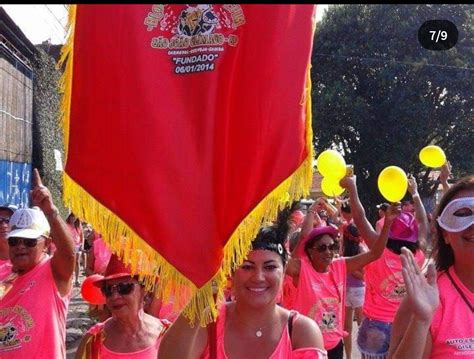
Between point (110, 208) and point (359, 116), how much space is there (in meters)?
26.9

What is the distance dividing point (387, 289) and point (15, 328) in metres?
3.82

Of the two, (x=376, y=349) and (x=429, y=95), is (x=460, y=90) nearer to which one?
(x=429, y=95)

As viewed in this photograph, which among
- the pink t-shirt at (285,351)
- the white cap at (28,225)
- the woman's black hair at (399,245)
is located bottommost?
the woman's black hair at (399,245)

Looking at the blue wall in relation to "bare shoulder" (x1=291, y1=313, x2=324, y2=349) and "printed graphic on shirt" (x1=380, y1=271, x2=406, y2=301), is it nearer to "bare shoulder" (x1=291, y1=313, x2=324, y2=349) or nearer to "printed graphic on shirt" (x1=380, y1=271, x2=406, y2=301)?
"printed graphic on shirt" (x1=380, y1=271, x2=406, y2=301)

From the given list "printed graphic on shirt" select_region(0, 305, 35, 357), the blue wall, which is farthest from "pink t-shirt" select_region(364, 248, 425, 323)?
the blue wall

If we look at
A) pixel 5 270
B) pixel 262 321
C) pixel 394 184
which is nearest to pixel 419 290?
pixel 262 321

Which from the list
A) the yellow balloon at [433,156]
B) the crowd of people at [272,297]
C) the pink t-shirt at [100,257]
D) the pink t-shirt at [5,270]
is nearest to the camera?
the crowd of people at [272,297]

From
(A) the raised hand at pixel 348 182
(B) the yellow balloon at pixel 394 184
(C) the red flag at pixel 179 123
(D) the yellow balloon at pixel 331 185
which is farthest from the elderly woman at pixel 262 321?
(B) the yellow balloon at pixel 394 184

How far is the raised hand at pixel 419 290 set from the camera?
2971 millimetres

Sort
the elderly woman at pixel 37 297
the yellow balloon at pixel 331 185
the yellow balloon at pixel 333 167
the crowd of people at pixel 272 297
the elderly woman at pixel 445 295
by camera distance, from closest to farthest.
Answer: the elderly woman at pixel 445 295, the crowd of people at pixel 272 297, the elderly woman at pixel 37 297, the yellow balloon at pixel 333 167, the yellow balloon at pixel 331 185

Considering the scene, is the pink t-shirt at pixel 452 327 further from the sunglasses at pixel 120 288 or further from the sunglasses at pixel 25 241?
the sunglasses at pixel 25 241

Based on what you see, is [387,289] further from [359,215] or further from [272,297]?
[272,297]

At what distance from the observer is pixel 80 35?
3.03 meters

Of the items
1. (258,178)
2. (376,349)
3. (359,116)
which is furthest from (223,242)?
(359,116)
